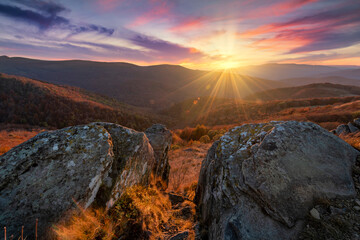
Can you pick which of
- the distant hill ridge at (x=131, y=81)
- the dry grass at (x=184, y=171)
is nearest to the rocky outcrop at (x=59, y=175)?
the dry grass at (x=184, y=171)

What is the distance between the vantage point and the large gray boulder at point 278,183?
3016 millimetres

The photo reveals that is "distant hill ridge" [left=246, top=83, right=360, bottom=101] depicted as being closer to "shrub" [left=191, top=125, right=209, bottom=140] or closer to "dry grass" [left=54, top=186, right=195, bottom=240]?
"shrub" [left=191, top=125, right=209, bottom=140]

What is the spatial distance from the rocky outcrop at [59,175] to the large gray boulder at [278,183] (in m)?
2.92

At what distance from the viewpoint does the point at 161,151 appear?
809 centimetres

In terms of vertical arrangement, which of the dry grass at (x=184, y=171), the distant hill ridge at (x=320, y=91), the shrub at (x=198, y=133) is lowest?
the shrub at (x=198, y=133)

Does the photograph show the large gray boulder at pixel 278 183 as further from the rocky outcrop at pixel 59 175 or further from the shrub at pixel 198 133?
the shrub at pixel 198 133

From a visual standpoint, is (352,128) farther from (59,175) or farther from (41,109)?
(41,109)

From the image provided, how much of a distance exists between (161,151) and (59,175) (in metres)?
4.83

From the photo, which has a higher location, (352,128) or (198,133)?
(352,128)

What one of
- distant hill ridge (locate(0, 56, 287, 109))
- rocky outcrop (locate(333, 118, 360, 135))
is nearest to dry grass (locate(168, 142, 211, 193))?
rocky outcrop (locate(333, 118, 360, 135))

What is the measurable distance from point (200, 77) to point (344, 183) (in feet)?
666

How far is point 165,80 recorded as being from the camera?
600 feet

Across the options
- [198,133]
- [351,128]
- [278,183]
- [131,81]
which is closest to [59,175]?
[278,183]

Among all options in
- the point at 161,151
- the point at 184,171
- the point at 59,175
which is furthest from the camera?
the point at 184,171
